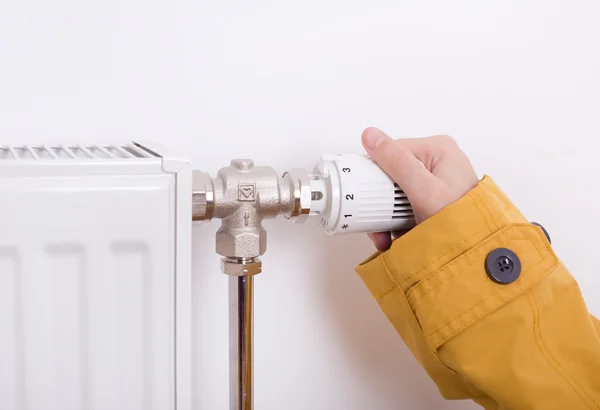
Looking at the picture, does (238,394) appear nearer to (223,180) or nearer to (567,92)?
(223,180)

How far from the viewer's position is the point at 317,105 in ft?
2.06

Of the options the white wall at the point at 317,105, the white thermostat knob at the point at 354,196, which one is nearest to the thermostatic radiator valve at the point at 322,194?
the white thermostat knob at the point at 354,196

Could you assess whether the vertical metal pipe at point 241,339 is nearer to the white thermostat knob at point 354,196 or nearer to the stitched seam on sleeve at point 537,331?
the white thermostat knob at point 354,196

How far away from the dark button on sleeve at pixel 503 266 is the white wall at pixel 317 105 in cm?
20

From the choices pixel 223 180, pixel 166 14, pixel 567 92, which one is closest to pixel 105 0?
Answer: pixel 166 14

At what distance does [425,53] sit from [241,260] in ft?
0.95

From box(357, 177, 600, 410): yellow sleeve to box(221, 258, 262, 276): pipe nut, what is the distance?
98 millimetres

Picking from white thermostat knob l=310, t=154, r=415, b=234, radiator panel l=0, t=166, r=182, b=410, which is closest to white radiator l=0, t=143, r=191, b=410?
radiator panel l=0, t=166, r=182, b=410

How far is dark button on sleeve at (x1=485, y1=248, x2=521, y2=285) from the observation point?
479 millimetres

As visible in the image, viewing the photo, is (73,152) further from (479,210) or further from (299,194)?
(479,210)

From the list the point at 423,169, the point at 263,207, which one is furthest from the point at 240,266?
the point at 423,169

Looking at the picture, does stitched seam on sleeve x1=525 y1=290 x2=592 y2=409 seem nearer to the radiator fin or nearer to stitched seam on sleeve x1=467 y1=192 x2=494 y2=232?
stitched seam on sleeve x1=467 y1=192 x2=494 y2=232

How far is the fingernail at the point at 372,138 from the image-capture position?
0.53 m

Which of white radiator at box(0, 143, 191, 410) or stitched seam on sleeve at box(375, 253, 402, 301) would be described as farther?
stitched seam on sleeve at box(375, 253, 402, 301)
